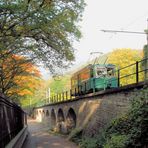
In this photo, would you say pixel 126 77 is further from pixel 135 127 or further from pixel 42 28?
pixel 135 127

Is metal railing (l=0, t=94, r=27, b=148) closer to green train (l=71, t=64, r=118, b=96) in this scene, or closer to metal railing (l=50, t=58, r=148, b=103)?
metal railing (l=50, t=58, r=148, b=103)

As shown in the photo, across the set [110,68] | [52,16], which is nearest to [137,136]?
[52,16]

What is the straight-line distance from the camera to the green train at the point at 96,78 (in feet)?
103

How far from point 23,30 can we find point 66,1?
264cm

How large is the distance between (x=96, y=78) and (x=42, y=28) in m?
12.4

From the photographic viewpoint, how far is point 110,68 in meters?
34.4

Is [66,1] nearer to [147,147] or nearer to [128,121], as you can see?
[128,121]

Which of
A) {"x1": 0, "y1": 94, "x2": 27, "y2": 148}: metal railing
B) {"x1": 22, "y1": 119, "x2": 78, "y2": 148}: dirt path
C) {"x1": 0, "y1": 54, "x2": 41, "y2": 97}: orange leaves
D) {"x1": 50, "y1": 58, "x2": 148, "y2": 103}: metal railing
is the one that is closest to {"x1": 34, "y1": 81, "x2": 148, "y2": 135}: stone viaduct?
{"x1": 50, "y1": 58, "x2": 148, "y2": 103}: metal railing

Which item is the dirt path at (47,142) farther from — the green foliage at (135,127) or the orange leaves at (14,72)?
the green foliage at (135,127)

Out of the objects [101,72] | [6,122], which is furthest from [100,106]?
[6,122]

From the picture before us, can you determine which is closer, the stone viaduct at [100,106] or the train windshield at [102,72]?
the stone viaduct at [100,106]

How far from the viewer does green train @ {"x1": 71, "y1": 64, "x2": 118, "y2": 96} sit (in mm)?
31359

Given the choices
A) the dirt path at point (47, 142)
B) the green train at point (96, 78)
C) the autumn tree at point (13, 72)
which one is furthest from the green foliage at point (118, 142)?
the green train at point (96, 78)

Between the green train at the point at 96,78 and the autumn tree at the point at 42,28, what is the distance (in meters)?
5.66
